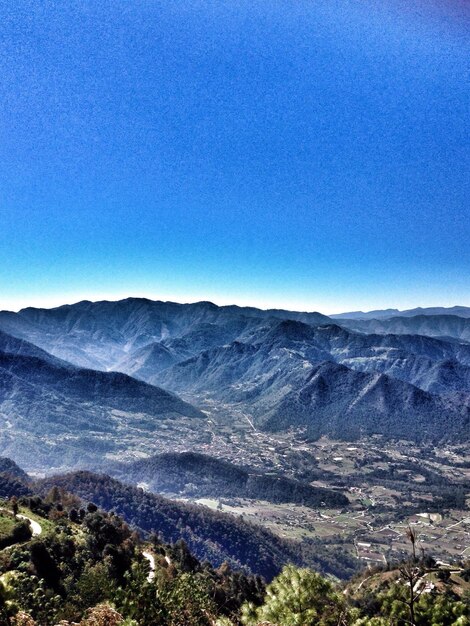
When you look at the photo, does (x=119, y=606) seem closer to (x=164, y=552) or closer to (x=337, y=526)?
(x=164, y=552)

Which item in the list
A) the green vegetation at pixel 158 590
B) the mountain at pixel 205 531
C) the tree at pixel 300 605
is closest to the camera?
the green vegetation at pixel 158 590

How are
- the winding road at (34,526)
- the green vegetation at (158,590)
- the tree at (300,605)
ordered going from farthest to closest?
the winding road at (34,526) < the tree at (300,605) < the green vegetation at (158,590)

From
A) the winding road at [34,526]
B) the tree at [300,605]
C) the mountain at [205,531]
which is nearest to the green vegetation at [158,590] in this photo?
the tree at [300,605]

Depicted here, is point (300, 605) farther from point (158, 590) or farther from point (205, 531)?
point (205, 531)

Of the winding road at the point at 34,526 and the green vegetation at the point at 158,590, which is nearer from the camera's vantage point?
the green vegetation at the point at 158,590

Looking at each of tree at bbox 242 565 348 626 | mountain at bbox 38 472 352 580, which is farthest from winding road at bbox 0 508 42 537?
mountain at bbox 38 472 352 580

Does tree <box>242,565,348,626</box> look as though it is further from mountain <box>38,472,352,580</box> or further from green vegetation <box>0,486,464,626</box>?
mountain <box>38,472,352,580</box>

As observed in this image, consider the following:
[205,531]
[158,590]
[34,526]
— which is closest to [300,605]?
[158,590]

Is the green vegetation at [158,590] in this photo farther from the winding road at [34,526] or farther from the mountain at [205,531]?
the mountain at [205,531]

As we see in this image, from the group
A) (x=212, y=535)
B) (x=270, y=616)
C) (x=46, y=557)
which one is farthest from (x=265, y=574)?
(x=270, y=616)

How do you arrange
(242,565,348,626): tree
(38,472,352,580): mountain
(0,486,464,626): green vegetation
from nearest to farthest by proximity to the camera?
(0,486,464,626): green vegetation, (242,565,348,626): tree, (38,472,352,580): mountain

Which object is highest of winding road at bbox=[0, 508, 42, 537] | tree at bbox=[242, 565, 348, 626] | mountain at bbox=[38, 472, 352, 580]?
tree at bbox=[242, 565, 348, 626]
